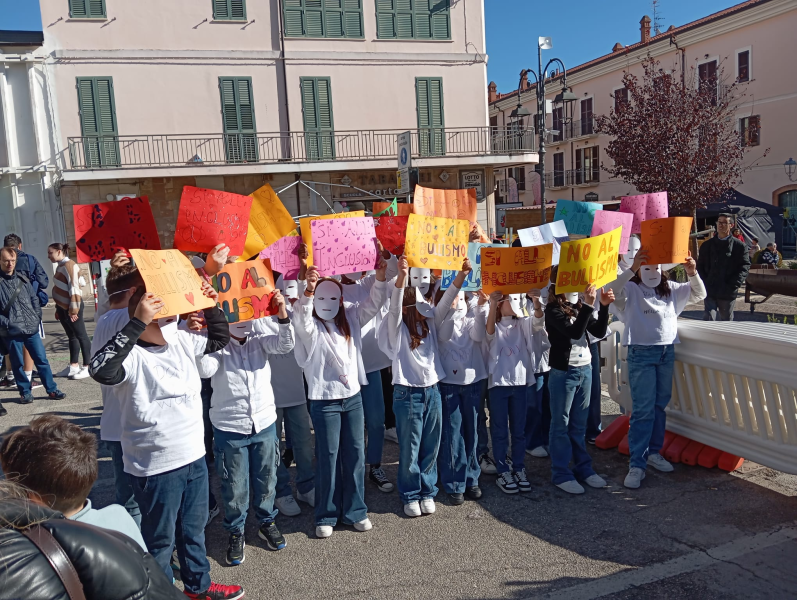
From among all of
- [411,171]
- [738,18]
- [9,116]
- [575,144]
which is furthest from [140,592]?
[575,144]

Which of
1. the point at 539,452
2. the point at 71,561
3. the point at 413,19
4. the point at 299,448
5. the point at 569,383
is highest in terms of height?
the point at 413,19

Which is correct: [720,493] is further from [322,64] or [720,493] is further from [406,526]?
[322,64]

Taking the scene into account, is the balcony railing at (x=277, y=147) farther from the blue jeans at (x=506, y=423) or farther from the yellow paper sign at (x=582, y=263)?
the yellow paper sign at (x=582, y=263)

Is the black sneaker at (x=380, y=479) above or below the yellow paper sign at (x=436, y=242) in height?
below

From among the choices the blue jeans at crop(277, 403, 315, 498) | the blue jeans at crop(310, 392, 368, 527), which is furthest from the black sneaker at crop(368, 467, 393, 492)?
the blue jeans at crop(310, 392, 368, 527)

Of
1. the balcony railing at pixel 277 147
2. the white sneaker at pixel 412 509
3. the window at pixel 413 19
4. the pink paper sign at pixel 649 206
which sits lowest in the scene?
the white sneaker at pixel 412 509

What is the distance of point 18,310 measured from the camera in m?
7.86

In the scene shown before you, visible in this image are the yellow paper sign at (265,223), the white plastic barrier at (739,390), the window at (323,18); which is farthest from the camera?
the window at (323,18)

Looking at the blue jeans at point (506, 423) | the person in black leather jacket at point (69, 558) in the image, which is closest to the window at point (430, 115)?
the blue jeans at point (506, 423)

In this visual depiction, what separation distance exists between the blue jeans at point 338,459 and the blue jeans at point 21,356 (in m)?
5.33

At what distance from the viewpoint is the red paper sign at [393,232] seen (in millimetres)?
4984

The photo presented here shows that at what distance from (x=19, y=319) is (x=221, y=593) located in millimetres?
5676

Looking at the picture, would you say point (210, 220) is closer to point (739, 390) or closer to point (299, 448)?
point (299, 448)

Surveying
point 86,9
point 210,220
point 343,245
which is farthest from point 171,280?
point 86,9
